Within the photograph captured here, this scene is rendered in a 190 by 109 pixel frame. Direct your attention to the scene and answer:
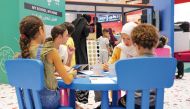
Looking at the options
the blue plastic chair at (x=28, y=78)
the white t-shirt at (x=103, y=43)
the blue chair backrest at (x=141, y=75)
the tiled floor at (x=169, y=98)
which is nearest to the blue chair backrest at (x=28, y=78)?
the blue plastic chair at (x=28, y=78)

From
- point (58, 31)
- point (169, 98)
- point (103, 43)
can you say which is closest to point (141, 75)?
point (58, 31)

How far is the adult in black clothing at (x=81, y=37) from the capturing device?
4180 millimetres

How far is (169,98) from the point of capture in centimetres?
442

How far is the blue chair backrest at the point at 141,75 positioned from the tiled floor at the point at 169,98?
1736 mm

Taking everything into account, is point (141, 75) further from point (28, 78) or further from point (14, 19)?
point (14, 19)

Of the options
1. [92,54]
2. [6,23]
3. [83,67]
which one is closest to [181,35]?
[92,54]

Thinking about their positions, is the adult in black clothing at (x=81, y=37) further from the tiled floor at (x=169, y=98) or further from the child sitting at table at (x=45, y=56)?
the child sitting at table at (x=45, y=56)

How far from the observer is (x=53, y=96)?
1874mm

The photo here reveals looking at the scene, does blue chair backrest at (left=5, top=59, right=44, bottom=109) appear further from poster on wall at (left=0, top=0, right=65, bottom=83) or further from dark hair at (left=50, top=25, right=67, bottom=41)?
poster on wall at (left=0, top=0, right=65, bottom=83)

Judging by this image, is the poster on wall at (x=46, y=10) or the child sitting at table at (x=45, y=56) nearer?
the child sitting at table at (x=45, y=56)

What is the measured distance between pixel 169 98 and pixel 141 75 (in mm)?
3069

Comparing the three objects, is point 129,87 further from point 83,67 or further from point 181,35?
point 181,35

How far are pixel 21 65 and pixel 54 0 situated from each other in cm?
455

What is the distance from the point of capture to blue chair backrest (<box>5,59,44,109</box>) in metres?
1.62
